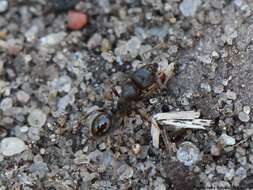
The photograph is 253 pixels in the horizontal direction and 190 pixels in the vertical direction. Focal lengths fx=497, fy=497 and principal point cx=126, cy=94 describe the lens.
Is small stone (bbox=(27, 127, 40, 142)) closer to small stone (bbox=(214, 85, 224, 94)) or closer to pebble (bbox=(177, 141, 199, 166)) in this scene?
pebble (bbox=(177, 141, 199, 166))

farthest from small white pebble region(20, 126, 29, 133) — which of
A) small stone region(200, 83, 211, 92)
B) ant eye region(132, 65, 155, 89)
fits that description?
small stone region(200, 83, 211, 92)

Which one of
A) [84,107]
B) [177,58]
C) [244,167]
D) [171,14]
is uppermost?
[171,14]

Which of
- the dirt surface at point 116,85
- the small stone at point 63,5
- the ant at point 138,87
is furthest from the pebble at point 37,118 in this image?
the small stone at point 63,5

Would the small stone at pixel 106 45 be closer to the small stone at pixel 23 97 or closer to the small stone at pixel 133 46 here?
the small stone at pixel 133 46

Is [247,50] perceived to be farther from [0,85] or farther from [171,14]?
[0,85]

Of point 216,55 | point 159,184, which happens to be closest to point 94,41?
point 216,55

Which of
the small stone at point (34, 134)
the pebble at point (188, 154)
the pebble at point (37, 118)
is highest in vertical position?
the pebble at point (37, 118)

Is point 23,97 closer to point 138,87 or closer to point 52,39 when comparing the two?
point 52,39

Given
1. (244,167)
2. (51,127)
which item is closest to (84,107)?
(51,127)
